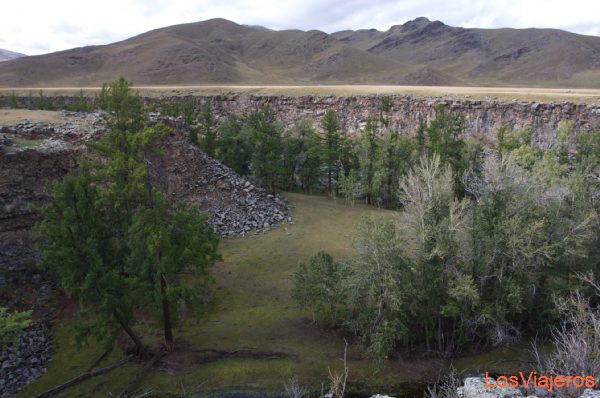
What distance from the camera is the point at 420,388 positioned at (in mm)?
19875

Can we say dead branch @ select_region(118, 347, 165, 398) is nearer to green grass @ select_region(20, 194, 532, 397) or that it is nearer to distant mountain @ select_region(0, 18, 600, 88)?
green grass @ select_region(20, 194, 532, 397)

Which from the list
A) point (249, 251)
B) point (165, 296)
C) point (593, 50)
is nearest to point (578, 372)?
point (165, 296)

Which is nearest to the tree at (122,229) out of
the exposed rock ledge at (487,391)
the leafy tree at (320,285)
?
the leafy tree at (320,285)

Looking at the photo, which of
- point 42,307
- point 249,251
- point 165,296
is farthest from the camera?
point 249,251

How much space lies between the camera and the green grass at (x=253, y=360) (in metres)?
19.6

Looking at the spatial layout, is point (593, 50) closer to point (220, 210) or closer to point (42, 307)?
point (220, 210)

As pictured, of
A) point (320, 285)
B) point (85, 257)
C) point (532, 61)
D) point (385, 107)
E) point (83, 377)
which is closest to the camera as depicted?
point (85, 257)

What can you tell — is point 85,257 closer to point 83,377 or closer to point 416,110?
point 83,377

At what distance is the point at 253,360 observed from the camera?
21109 mm

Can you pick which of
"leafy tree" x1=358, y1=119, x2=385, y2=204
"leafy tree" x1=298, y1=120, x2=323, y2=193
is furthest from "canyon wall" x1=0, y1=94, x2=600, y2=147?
"leafy tree" x1=298, y1=120, x2=323, y2=193

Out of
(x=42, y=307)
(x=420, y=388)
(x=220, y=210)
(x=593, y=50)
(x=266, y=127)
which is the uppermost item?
(x=593, y=50)

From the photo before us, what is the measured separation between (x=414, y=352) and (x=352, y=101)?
63.4 metres

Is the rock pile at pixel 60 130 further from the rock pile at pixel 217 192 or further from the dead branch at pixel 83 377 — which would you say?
the dead branch at pixel 83 377

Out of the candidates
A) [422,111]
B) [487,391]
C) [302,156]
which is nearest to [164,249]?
[487,391]
